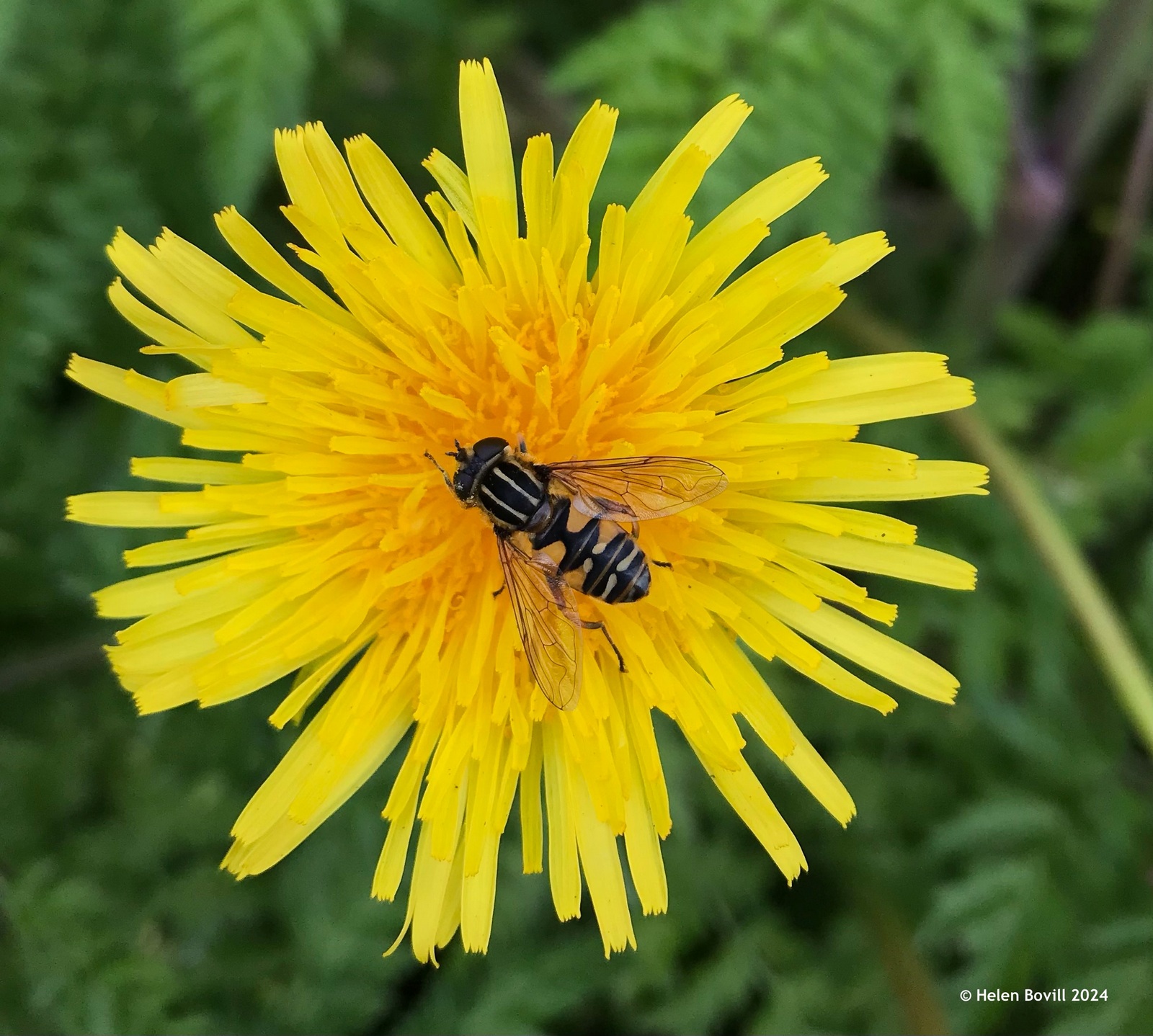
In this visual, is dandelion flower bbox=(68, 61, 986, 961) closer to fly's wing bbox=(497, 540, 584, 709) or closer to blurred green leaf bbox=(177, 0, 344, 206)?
fly's wing bbox=(497, 540, 584, 709)

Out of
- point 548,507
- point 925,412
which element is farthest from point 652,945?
point 925,412

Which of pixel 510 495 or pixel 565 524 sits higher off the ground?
pixel 510 495

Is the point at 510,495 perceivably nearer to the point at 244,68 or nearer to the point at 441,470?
the point at 441,470

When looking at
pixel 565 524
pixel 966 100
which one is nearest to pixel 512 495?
pixel 565 524

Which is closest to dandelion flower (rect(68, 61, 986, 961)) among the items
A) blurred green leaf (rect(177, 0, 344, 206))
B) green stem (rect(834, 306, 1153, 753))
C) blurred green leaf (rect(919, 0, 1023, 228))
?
blurred green leaf (rect(177, 0, 344, 206))

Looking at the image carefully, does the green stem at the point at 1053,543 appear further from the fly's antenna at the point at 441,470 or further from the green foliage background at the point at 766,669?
the fly's antenna at the point at 441,470

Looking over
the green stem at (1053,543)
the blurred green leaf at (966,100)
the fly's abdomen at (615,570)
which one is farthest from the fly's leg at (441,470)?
the green stem at (1053,543)

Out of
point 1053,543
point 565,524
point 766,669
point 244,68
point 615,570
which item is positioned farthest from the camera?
point 766,669
